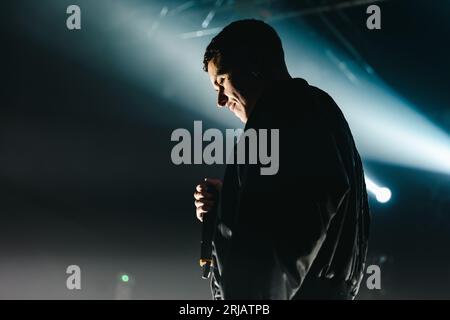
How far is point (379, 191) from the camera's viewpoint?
13.7 feet

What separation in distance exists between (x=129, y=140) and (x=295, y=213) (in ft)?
12.4

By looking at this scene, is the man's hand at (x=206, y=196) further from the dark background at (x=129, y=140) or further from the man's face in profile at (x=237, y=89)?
the dark background at (x=129, y=140)

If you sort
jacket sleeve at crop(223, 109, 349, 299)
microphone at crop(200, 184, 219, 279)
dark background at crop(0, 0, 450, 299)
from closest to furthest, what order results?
1. jacket sleeve at crop(223, 109, 349, 299)
2. microphone at crop(200, 184, 219, 279)
3. dark background at crop(0, 0, 450, 299)

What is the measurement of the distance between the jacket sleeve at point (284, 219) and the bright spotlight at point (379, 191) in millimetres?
3319

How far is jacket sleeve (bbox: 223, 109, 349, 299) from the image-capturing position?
88cm

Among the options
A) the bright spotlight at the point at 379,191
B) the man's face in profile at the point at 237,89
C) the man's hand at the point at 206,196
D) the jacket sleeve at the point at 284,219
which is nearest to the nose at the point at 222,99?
the man's face in profile at the point at 237,89

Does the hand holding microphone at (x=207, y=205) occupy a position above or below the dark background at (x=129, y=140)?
below

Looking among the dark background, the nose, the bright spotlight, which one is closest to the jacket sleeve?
the nose

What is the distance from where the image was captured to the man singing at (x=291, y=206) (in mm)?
886

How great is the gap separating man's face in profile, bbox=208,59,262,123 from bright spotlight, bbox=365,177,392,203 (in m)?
3.10

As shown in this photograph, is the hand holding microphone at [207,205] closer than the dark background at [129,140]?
Yes

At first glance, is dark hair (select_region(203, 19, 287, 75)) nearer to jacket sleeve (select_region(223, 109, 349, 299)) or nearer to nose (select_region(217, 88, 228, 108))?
nose (select_region(217, 88, 228, 108))

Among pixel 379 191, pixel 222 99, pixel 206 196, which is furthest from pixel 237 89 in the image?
pixel 379 191

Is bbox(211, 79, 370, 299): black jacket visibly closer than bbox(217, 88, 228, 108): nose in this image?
Yes
